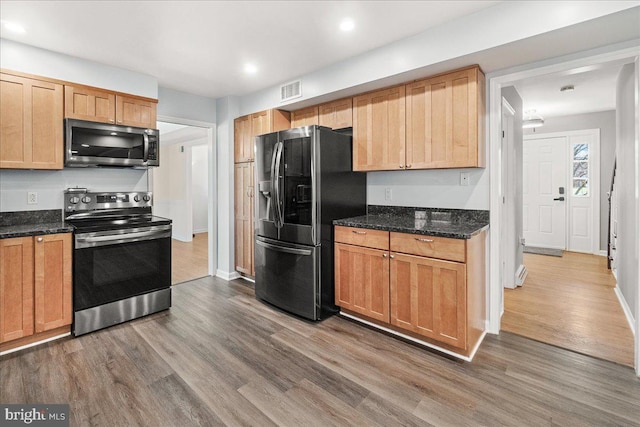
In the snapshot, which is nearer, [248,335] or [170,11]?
[170,11]

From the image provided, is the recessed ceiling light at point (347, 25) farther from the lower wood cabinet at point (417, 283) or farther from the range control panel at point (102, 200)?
the range control panel at point (102, 200)

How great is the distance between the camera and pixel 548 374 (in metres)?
2.19

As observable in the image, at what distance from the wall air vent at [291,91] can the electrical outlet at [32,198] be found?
2.64 m

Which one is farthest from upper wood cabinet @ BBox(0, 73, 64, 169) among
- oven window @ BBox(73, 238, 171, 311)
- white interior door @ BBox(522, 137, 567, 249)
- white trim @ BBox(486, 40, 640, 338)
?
white interior door @ BBox(522, 137, 567, 249)

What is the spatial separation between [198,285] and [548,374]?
378cm

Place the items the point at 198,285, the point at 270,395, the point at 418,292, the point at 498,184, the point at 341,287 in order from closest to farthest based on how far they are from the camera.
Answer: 1. the point at 270,395
2. the point at 418,292
3. the point at 498,184
4. the point at 341,287
5. the point at 198,285

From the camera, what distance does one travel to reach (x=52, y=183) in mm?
3090

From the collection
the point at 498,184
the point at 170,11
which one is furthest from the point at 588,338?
the point at 170,11

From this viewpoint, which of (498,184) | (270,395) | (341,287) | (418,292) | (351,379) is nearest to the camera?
(270,395)

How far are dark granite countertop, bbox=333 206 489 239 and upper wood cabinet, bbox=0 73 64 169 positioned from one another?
2683mm

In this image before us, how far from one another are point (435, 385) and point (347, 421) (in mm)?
683

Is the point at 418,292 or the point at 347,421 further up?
the point at 418,292

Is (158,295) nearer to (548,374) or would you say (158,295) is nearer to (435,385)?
(435,385)

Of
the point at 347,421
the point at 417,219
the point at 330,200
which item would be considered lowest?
the point at 347,421
